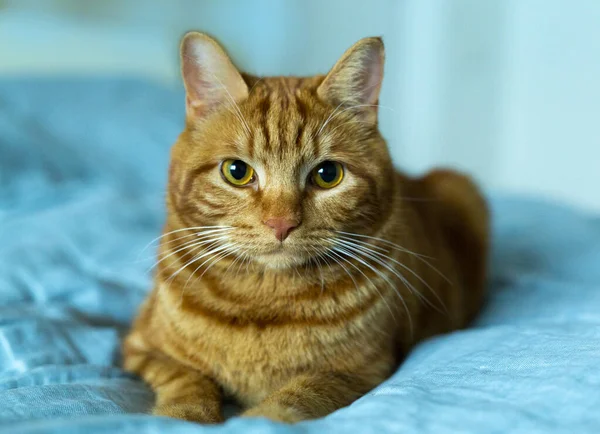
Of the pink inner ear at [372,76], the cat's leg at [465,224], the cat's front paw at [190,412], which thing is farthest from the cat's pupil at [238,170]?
the cat's leg at [465,224]

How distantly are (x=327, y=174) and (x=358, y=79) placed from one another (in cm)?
24

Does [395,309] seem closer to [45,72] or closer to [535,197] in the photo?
[535,197]

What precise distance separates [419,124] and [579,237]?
7.74ft

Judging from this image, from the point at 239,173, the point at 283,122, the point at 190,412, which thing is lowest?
the point at 190,412

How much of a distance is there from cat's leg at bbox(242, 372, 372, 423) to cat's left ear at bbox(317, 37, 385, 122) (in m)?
0.57

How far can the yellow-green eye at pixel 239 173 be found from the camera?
1.24 metres

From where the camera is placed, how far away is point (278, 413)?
3.27ft

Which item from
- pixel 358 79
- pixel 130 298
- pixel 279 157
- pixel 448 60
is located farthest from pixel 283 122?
pixel 448 60

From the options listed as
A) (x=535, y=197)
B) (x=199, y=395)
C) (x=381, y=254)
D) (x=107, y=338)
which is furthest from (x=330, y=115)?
(x=535, y=197)

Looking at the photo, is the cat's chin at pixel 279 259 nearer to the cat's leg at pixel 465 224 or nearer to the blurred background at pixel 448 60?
the cat's leg at pixel 465 224

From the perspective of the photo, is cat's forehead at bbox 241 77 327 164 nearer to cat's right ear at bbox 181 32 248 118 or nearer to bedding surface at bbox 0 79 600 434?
cat's right ear at bbox 181 32 248 118

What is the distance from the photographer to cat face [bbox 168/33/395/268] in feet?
3.89

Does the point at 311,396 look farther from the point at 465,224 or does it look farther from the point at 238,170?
the point at 465,224

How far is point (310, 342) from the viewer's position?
1223mm
